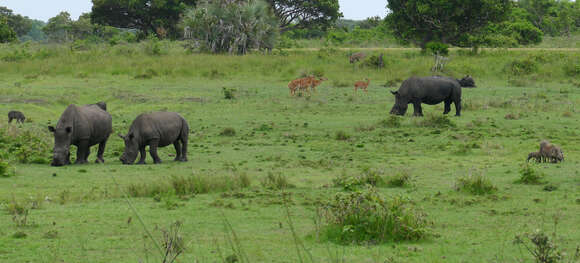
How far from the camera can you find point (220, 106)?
26.9 metres

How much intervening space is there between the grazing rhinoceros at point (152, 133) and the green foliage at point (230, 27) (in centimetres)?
2908

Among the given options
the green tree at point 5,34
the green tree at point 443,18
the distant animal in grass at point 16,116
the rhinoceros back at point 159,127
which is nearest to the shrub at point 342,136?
the rhinoceros back at point 159,127

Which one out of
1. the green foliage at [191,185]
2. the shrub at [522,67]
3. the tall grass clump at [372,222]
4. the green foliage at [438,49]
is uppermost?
the green foliage at [438,49]

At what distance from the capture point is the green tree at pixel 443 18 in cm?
4444

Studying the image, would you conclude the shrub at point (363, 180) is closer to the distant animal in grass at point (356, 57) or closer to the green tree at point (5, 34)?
the distant animal in grass at point (356, 57)

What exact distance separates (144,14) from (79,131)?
171 feet

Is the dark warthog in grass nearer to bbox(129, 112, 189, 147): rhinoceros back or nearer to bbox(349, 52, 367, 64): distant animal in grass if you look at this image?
bbox(129, 112, 189, 147): rhinoceros back

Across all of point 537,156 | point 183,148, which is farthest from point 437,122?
point 183,148

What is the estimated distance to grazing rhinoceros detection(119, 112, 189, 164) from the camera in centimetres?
1547

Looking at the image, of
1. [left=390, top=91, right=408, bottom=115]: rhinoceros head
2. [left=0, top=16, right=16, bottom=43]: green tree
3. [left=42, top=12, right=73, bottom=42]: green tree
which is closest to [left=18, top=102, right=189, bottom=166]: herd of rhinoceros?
[left=390, top=91, right=408, bottom=115]: rhinoceros head

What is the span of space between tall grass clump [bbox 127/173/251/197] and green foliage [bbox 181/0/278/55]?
33166mm

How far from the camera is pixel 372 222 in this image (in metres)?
8.18

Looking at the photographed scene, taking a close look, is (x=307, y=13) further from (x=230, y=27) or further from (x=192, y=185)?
(x=192, y=185)

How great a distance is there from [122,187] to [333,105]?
50.7ft
